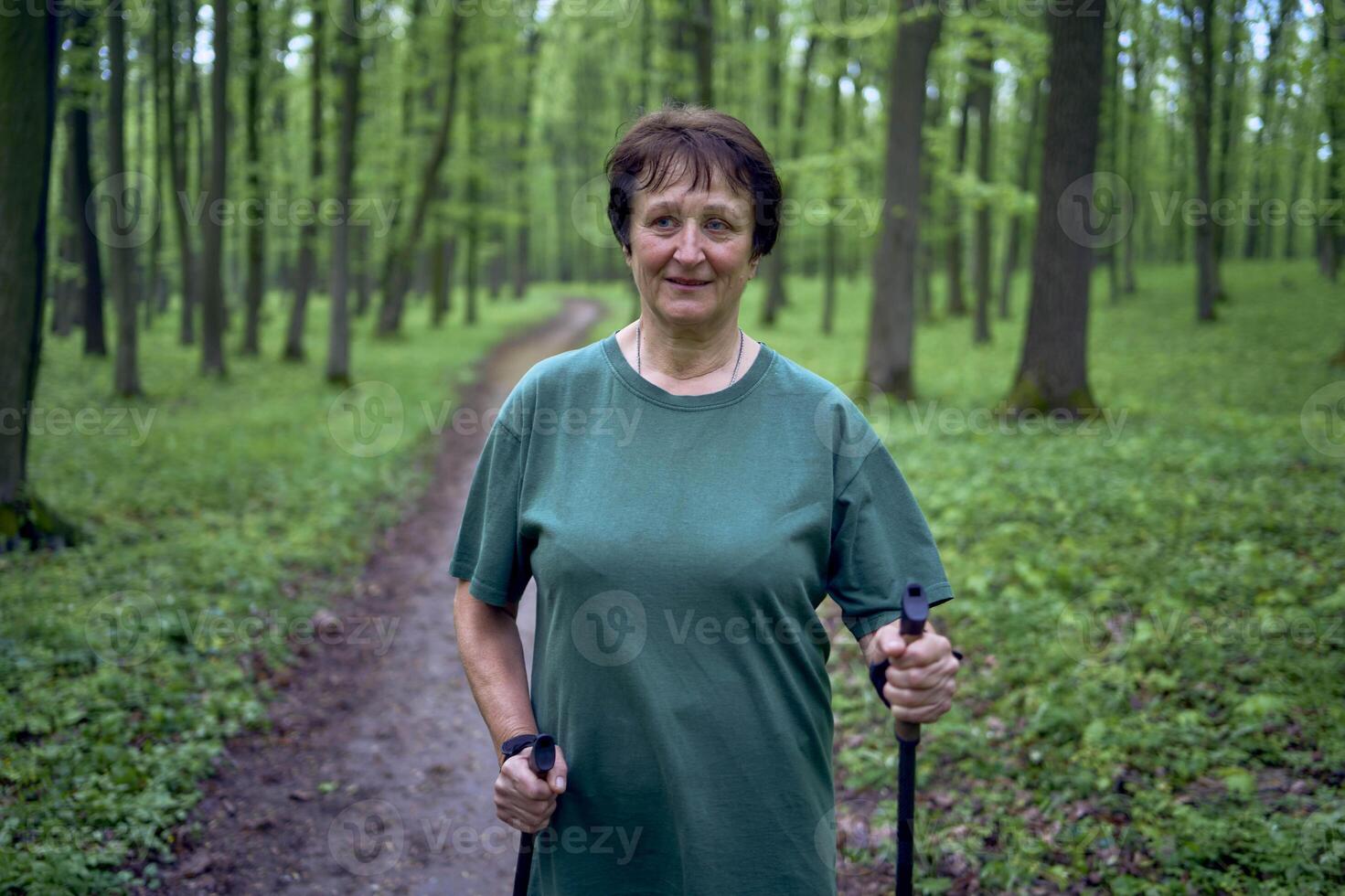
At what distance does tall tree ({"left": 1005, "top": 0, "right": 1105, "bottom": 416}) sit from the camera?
38.1ft

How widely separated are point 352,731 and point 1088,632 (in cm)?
459

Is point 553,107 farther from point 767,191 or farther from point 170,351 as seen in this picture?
point 767,191

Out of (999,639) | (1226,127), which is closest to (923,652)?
(999,639)

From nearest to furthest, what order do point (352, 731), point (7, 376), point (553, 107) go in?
point (352, 731)
point (7, 376)
point (553, 107)

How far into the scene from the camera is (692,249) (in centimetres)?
203

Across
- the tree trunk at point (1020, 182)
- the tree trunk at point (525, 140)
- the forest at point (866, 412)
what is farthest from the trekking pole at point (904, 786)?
the tree trunk at point (525, 140)

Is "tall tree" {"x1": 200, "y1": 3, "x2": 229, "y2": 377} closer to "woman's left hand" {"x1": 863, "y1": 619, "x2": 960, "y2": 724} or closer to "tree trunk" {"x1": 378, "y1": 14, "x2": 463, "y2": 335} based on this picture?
"tree trunk" {"x1": 378, "y1": 14, "x2": 463, "y2": 335}

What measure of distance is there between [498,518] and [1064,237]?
11386mm

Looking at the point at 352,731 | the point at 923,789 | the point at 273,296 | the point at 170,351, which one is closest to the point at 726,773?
the point at 923,789

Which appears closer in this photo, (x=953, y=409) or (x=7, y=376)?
(x=7, y=376)

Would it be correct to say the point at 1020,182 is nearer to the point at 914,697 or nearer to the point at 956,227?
the point at 956,227

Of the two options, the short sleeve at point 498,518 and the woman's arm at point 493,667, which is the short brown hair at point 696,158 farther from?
the woman's arm at point 493,667

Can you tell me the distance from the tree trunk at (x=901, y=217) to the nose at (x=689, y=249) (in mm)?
12490

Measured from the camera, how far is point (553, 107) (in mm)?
44719
